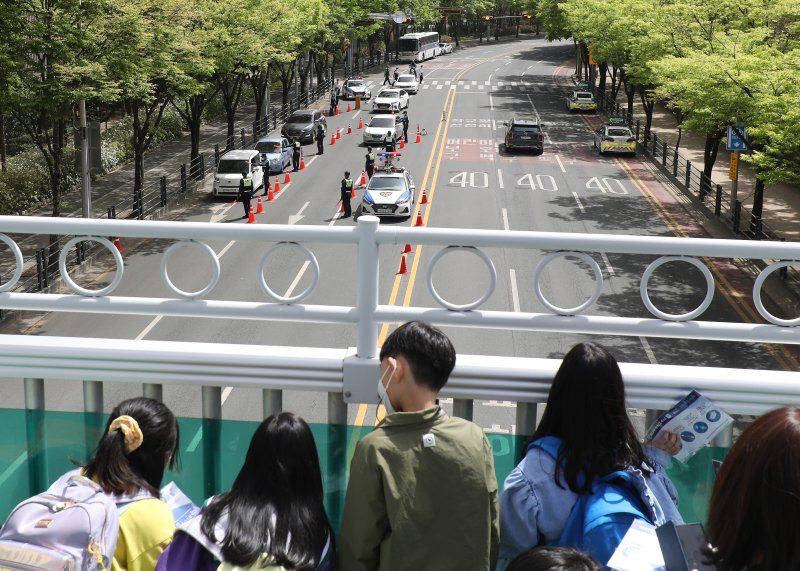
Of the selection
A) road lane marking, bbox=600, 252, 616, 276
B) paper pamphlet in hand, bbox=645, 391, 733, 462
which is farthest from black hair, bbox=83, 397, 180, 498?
road lane marking, bbox=600, 252, 616, 276

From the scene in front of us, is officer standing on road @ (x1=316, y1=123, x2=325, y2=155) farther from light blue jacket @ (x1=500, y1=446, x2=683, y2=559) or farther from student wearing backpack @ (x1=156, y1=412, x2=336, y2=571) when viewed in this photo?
student wearing backpack @ (x1=156, y1=412, x2=336, y2=571)

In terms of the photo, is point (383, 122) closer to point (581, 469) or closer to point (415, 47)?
point (415, 47)

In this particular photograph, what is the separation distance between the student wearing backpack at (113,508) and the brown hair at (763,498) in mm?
2268

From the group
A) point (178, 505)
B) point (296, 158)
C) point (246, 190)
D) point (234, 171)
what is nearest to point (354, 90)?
point (296, 158)

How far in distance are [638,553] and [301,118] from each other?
162 feet

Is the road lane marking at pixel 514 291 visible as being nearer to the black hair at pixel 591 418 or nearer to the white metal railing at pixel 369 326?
the white metal railing at pixel 369 326

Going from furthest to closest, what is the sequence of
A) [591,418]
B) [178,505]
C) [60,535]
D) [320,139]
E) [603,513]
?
[320,139] → [178,505] → [591,418] → [603,513] → [60,535]

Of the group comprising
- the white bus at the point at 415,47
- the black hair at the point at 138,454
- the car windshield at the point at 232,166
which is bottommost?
the car windshield at the point at 232,166

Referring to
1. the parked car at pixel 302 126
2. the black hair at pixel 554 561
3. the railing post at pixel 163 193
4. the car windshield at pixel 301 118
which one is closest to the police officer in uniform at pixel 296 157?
the parked car at pixel 302 126

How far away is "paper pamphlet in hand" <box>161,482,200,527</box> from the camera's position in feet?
13.8

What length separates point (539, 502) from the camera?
398cm

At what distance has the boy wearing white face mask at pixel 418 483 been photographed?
149 inches

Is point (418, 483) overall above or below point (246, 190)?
above

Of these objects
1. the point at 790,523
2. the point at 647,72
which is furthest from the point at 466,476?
the point at 647,72
